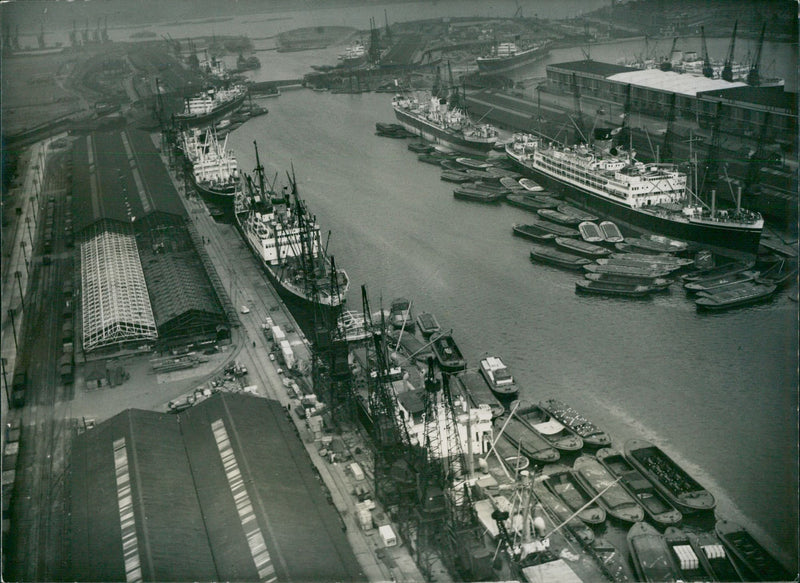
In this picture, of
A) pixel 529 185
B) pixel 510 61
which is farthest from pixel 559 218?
pixel 510 61

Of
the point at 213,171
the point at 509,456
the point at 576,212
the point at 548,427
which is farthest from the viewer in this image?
the point at 213,171

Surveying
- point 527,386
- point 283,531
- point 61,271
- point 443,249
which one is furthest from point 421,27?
point 283,531

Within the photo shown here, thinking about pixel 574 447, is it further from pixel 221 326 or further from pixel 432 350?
pixel 221 326

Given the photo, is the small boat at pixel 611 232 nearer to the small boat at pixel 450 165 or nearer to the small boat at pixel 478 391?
the small boat at pixel 478 391

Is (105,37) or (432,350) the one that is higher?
(105,37)

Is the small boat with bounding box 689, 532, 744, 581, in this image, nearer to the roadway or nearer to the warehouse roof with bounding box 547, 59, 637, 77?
the roadway

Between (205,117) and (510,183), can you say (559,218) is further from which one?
(205,117)
